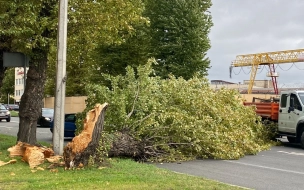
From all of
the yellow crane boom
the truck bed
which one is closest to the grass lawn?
the truck bed

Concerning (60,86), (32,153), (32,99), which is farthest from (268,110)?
(32,153)

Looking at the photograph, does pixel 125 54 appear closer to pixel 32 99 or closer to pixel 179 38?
pixel 179 38

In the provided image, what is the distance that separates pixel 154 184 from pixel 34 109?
211 inches

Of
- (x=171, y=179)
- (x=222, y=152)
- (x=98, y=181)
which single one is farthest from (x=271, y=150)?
(x=98, y=181)

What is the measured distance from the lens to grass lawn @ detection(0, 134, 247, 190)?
7.65m

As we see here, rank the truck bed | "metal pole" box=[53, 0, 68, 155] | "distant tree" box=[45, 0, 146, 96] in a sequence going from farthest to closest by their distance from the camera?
the truck bed < "distant tree" box=[45, 0, 146, 96] < "metal pole" box=[53, 0, 68, 155]

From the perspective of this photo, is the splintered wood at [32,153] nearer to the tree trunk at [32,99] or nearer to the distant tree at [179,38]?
the tree trunk at [32,99]

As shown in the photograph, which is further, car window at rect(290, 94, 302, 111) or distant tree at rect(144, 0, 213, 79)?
distant tree at rect(144, 0, 213, 79)

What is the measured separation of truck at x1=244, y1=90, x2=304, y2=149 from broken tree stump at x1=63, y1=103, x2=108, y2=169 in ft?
35.6

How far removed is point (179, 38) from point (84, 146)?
21.3m

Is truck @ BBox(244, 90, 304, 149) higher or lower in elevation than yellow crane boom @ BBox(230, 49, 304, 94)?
lower

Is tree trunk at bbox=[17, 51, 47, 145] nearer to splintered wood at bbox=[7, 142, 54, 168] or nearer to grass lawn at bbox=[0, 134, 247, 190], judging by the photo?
splintered wood at bbox=[7, 142, 54, 168]

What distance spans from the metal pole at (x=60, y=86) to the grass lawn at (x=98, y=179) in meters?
0.92

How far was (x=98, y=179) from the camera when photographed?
8.18m
